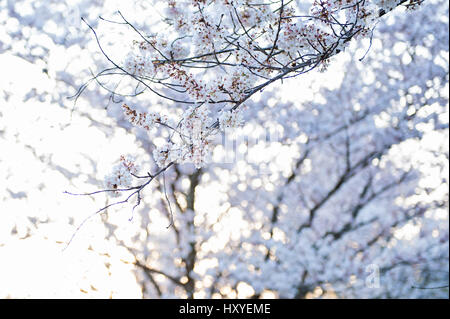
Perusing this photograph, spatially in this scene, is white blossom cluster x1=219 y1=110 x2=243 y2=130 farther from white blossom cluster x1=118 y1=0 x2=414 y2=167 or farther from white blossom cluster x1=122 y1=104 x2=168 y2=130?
white blossom cluster x1=122 y1=104 x2=168 y2=130

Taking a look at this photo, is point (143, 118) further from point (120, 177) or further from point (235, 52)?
point (235, 52)

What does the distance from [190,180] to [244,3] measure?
11.2 ft

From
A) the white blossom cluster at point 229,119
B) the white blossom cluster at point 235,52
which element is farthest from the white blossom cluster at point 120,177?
the white blossom cluster at point 229,119

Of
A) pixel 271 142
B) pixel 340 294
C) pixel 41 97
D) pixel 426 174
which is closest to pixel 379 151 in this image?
pixel 426 174

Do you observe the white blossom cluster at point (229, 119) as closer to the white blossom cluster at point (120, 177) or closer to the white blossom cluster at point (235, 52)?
the white blossom cluster at point (235, 52)

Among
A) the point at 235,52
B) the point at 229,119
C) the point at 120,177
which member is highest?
the point at 235,52

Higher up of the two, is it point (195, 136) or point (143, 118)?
point (143, 118)

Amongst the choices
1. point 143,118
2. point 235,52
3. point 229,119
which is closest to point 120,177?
point 143,118

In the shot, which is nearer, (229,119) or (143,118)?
(229,119)

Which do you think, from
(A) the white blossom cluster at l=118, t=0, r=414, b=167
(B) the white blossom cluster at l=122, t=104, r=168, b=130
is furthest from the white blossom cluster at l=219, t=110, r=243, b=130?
(B) the white blossom cluster at l=122, t=104, r=168, b=130

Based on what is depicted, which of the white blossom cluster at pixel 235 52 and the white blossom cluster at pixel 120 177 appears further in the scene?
the white blossom cluster at pixel 120 177

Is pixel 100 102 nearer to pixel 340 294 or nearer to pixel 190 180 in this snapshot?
pixel 190 180

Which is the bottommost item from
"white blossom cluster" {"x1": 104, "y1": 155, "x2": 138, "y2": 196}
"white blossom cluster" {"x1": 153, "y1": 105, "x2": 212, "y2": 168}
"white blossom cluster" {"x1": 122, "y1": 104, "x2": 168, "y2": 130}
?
"white blossom cluster" {"x1": 104, "y1": 155, "x2": 138, "y2": 196}

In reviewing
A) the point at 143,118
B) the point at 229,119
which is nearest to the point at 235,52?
the point at 229,119
